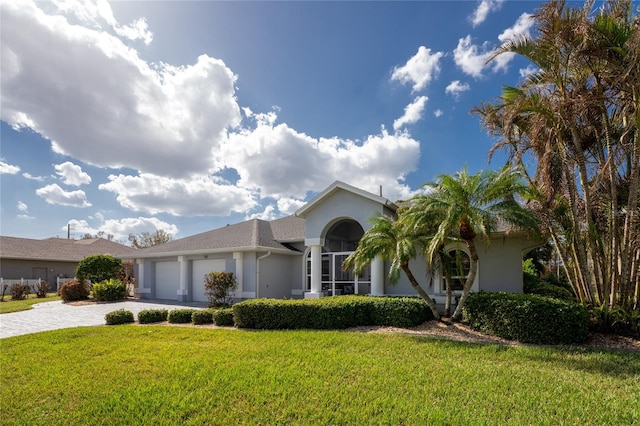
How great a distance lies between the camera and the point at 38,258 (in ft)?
102

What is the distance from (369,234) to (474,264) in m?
3.48

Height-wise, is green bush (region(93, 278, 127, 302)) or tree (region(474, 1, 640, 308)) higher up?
tree (region(474, 1, 640, 308))

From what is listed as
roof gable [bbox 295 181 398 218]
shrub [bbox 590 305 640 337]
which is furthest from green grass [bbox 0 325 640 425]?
roof gable [bbox 295 181 398 218]

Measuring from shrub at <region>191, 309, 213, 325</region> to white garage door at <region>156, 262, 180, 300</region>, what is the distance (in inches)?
414

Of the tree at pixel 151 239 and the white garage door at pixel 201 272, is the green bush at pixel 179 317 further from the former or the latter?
the tree at pixel 151 239

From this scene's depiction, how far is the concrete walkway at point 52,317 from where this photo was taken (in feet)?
42.5

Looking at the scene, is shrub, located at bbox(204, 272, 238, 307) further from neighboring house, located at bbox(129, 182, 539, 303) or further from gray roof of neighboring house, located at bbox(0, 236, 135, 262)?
gray roof of neighboring house, located at bbox(0, 236, 135, 262)

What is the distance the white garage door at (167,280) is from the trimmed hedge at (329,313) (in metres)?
12.6

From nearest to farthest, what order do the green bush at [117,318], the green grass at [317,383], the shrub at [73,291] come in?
the green grass at [317,383]
the green bush at [117,318]
the shrub at [73,291]

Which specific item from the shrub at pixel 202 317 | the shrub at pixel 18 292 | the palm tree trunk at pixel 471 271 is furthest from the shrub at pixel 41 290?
the palm tree trunk at pixel 471 271

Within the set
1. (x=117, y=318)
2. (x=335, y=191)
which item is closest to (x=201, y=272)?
(x=117, y=318)

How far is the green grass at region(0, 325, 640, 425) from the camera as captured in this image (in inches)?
197

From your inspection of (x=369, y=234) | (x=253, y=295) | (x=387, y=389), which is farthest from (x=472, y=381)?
(x=253, y=295)

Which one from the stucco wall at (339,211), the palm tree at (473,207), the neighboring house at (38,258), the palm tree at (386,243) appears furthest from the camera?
the neighboring house at (38,258)
